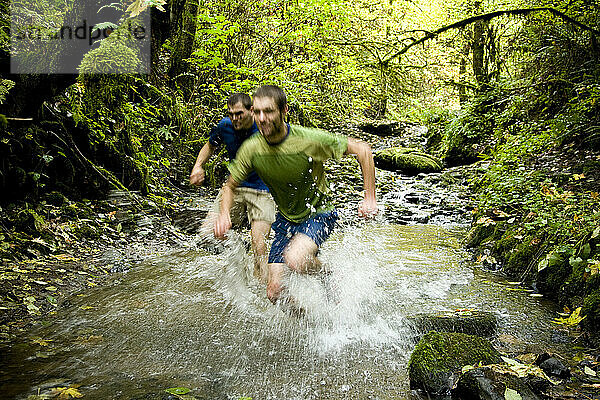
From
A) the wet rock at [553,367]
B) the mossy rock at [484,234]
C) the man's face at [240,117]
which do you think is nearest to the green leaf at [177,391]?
the wet rock at [553,367]

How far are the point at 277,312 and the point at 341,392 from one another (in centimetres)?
159

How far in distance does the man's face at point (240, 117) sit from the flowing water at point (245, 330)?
74.0 inches

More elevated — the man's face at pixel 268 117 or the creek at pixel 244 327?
the man's face at pixel 268 117

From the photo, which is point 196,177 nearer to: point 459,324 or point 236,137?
point 236,137

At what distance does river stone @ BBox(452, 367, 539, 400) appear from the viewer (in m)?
2.80

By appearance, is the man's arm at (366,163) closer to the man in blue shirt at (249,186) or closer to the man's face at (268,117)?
the man's face at (268,117)

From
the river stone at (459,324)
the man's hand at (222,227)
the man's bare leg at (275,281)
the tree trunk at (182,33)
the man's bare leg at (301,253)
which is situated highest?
the tree trunk at (182,33)

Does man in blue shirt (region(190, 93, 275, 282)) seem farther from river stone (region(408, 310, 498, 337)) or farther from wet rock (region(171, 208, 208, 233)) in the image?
wet rock (region(171, 208, 208, 233))

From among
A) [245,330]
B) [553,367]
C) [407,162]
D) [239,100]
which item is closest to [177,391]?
[245,330]

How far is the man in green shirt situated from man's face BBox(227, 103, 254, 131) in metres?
1.02

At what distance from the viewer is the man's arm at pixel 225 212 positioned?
13.4 ft

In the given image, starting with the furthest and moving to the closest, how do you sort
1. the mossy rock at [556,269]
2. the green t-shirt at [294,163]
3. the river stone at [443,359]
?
the mossy rock at [556,269] < the green t-shirt at [294,163] < the river stone at [443,359]

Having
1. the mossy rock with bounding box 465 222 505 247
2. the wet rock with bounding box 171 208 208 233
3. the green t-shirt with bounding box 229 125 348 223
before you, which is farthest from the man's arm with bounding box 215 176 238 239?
the mossy rock with bounding box 465 222 505 247

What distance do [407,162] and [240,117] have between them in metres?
11.1
